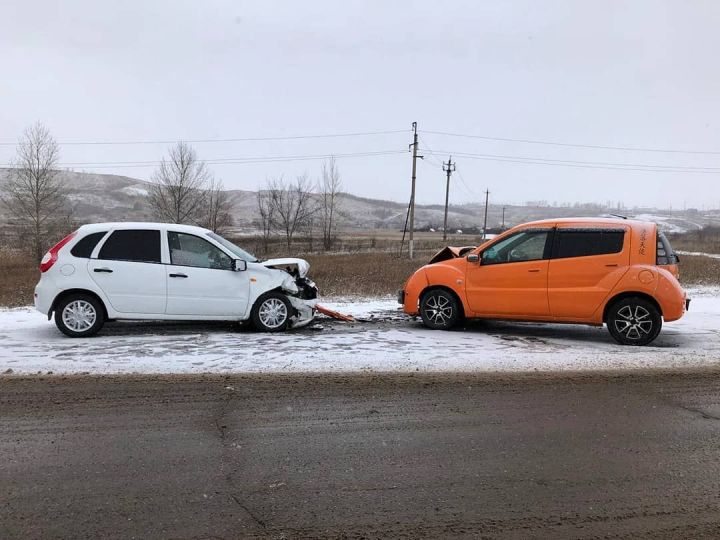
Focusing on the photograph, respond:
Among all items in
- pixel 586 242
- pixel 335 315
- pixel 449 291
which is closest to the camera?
pixel 586 242

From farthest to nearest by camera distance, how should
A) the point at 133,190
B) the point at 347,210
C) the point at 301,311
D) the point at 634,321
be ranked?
the point at 347,210 < the point at 133,190 < the point at 301,311 < the point at 634,321

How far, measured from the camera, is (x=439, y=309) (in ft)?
31.2

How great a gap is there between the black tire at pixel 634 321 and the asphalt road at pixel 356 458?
7.11 feet

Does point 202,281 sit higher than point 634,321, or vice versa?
point 202,281

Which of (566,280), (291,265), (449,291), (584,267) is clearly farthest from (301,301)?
(584,267)

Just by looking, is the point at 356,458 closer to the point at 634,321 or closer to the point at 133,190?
the point at 634,321

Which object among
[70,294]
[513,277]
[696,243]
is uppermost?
[696,243]

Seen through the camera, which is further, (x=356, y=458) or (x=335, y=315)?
(x=335, y=315)

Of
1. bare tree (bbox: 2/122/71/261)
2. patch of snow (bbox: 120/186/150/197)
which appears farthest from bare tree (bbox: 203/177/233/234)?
patch of snow (bbox: 120/186/150/197)

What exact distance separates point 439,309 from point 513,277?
1.35m

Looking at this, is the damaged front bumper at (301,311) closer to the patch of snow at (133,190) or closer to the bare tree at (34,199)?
the bare tree at (34,199)

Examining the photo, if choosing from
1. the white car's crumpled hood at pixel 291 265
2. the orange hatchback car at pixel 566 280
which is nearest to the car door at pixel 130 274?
the white car's crumpled hood at pixel 291 265

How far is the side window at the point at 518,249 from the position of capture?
8969 mm

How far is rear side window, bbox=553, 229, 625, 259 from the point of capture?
8.55 meters
